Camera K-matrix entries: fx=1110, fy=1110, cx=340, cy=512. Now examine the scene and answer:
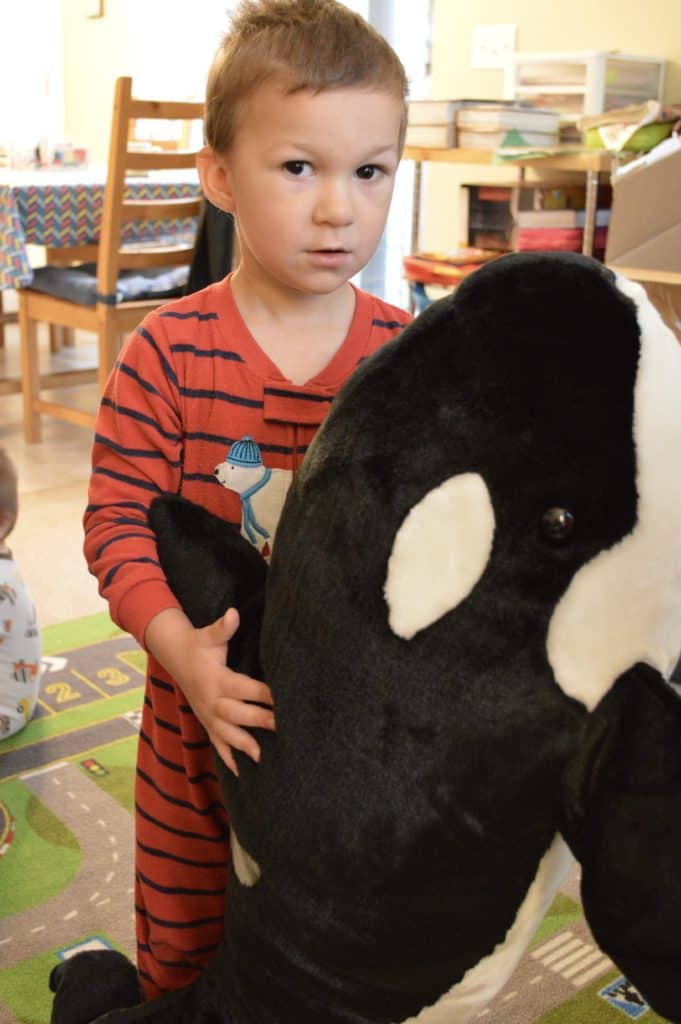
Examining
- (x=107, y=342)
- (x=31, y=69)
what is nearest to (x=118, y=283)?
(x=107, y=342)

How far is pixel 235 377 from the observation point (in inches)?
32.8

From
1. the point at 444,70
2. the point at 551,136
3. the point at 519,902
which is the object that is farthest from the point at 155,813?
the point at 444,70

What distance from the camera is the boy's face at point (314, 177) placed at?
2.42 ft

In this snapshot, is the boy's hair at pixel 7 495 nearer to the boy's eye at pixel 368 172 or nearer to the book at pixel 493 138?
the boy's eye at pixel 368 172

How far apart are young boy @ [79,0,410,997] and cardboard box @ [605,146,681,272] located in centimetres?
119

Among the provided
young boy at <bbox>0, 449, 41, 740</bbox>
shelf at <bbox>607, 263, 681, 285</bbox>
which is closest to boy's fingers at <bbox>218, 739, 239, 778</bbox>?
young boy at <bbox>0, 449, 41, 740</bbox>

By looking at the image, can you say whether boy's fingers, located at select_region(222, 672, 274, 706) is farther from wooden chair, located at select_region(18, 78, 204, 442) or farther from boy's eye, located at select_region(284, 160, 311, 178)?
wooden chair, located at select_region(18, 78, 204, 442)

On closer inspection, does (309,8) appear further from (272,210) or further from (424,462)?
(424,462)

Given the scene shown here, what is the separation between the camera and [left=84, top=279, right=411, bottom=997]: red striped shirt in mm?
814

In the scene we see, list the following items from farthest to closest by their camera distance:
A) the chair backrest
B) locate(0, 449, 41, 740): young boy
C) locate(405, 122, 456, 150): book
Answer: the chair backrest < locate(405, 122, 456, 150): book < locate(0, 449, 41, 740): young boy

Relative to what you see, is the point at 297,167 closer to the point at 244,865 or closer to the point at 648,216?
the point at 244,865

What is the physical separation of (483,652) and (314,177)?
353 millimetres

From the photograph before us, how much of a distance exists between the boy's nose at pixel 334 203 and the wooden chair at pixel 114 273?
219 centimetres

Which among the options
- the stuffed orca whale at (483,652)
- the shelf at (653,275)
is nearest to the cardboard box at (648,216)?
the shelf at (653,275)
